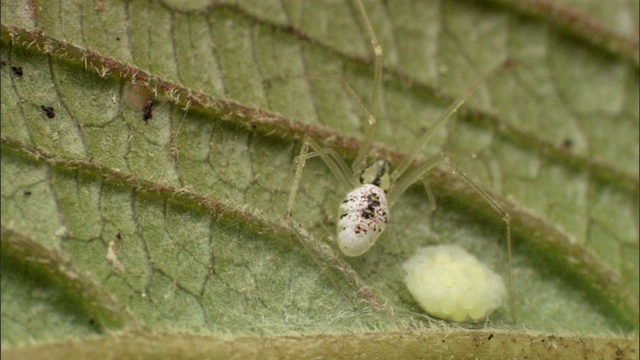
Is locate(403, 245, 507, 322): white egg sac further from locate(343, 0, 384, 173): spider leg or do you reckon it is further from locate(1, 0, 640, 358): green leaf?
locate(343, 0, 384, 173): spider leg

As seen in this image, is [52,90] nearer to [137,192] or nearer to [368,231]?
[137,192]

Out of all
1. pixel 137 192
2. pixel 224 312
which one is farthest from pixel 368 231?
pixel 137 192

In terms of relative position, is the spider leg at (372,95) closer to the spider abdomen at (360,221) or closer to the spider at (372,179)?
the spider at (372,179)

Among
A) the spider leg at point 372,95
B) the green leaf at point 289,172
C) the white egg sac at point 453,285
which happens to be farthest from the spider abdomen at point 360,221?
the spider leg at point 372,95

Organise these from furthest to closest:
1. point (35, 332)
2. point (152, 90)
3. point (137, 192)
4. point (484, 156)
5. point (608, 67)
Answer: point (608, 67), point (484, 156), point (152, 90), point (137, 192), point (35, 332)

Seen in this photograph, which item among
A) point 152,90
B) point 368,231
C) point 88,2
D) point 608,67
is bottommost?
point 368,231

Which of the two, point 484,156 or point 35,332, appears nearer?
point 35,332
